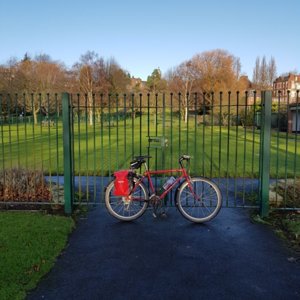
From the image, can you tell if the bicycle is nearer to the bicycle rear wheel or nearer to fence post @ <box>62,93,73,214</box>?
the bicycle rear wheel

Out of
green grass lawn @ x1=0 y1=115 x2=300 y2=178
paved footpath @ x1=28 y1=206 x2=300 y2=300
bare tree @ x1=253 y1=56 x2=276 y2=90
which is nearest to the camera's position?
paved footpath @ x1=28 y1=206 x2=300 y2=300

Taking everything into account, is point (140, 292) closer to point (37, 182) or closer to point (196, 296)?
point (196, 296)

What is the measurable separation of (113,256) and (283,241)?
235 cm

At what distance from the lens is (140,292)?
3375 mm

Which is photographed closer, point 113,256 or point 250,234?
point 113,256

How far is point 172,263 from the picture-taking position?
160 inches

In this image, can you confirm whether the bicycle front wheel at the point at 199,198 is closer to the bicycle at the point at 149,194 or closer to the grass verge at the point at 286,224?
the bicycle at the point at 149,194

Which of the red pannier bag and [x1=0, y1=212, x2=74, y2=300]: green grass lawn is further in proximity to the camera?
the red pannier bag

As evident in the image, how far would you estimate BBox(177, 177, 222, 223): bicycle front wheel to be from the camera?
18.3 feet

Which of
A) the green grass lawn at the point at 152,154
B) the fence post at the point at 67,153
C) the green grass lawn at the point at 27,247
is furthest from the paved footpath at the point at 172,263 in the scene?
the green grass lawn at the point at 152,154

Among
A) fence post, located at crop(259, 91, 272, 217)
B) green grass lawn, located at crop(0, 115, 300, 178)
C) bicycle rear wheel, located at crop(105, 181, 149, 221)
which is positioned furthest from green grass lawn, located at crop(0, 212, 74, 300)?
fence post, located at crop(259, 91, 272, 217)

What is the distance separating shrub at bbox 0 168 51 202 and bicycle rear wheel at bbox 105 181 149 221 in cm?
153

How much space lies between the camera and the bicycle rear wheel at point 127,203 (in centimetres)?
564

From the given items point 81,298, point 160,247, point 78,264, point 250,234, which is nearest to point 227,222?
point 250,234
